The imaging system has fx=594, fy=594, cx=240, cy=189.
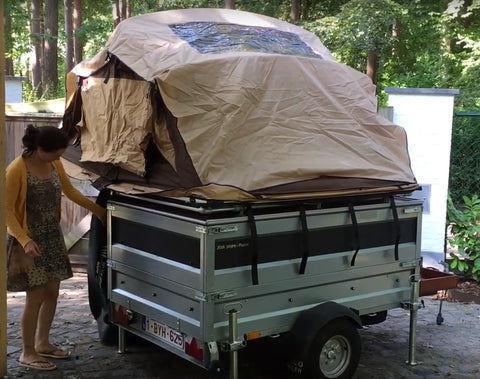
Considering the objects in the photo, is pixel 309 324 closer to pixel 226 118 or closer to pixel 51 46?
pixel 226 118

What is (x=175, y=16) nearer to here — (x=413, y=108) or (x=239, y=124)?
(x=239, y=124)

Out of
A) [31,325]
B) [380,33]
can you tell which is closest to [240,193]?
[31,325]

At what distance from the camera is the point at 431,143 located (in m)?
7.34

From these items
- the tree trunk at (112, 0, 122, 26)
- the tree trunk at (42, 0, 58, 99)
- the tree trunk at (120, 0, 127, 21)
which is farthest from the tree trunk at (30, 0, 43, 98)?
the tree trunk at (120, 0, 127, 21)

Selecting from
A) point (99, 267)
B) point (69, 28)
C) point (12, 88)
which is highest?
point (69, 28)

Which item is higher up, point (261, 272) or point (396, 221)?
point (396, 221)

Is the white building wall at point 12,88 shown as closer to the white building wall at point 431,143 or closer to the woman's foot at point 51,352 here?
the white building wall at point 431,143

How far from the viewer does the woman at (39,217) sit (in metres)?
4.24

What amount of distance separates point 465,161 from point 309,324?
203 inches

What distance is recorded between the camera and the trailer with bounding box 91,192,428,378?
3656 millimetres

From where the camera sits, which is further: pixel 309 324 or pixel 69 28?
pixel 69 28

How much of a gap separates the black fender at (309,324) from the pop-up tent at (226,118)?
795mm

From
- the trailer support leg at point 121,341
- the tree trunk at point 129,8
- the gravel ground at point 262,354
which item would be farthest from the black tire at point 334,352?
the tree trunk at point 129,8

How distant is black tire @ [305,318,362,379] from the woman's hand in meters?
2.03
